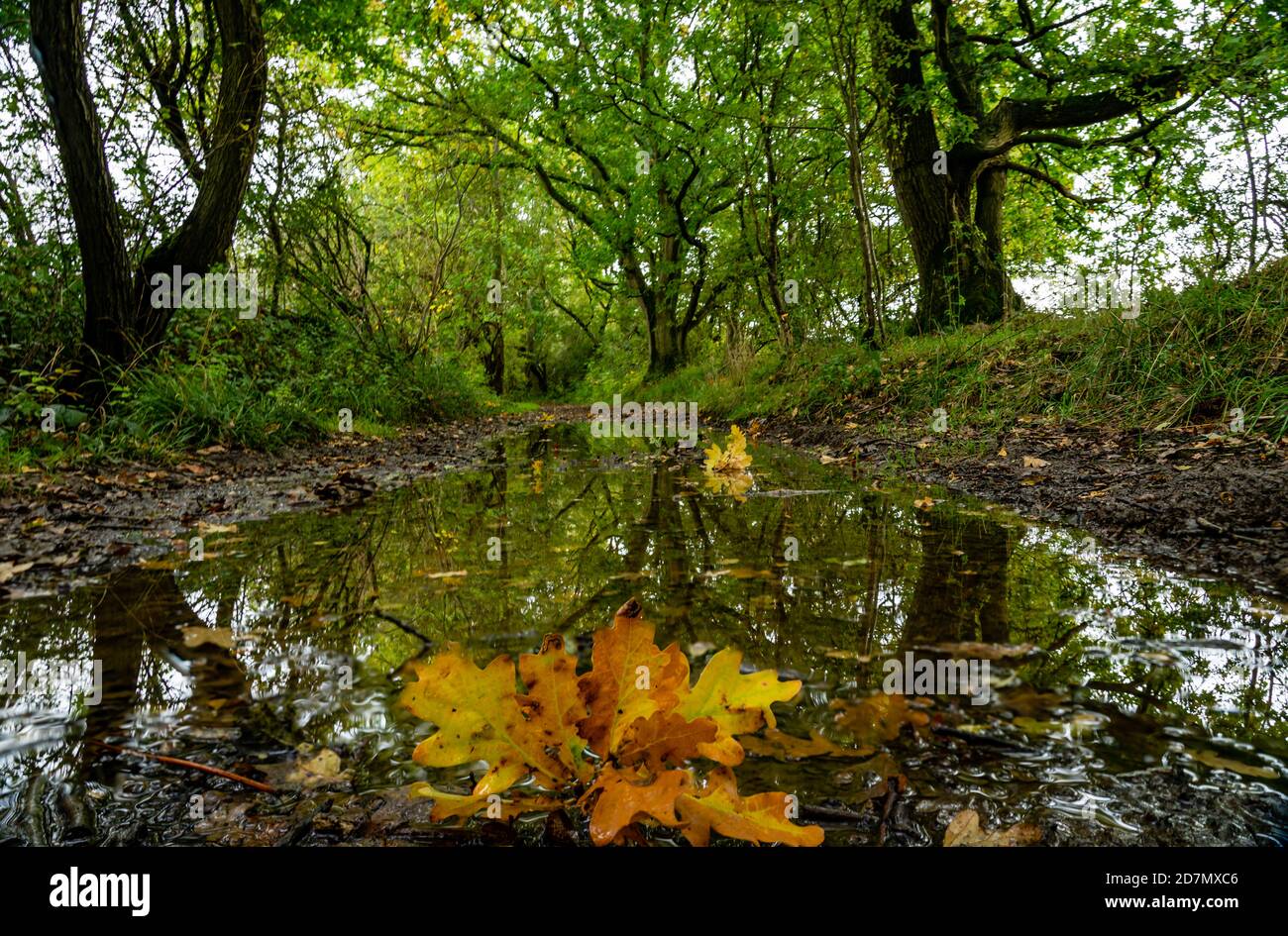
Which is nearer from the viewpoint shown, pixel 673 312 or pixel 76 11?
pixel 76 11

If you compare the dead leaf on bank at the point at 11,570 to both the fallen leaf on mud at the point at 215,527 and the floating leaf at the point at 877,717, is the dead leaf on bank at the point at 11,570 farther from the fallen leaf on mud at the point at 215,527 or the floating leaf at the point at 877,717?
the floating leaf at the point at 877,717

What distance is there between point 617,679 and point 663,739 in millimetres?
96

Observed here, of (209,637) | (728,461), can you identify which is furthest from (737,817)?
(728,461)

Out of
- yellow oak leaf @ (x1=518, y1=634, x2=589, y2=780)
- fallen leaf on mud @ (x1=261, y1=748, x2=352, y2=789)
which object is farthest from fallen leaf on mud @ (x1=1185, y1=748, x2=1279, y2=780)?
fallen leaf on mud @ (x1=261, y1=748, x2=352, y2=789)

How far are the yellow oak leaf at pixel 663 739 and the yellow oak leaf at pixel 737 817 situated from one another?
0.05m

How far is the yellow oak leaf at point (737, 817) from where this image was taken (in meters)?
0.78

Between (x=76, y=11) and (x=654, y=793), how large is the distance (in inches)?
303

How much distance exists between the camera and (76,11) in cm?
538

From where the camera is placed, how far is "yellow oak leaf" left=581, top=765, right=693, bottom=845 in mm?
753

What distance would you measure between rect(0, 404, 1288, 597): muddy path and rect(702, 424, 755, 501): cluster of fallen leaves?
33.9 inches

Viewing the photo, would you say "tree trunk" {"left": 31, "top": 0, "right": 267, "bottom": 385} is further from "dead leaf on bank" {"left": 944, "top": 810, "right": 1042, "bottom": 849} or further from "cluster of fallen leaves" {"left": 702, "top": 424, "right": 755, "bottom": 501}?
"dead leaf on bank" {"left": 944, "top": 810, "right": 1042, "bottom": 849}

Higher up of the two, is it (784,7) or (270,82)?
(784,7)
